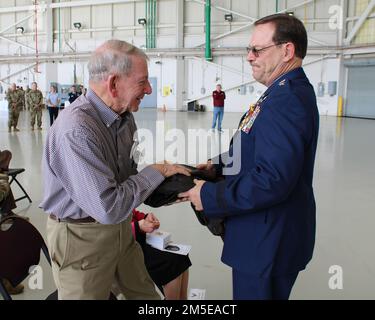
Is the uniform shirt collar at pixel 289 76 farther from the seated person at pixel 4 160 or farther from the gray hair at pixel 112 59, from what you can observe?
the seated person at pixel 4 160

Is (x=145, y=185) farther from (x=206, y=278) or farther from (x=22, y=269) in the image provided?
(x=206, y=278)

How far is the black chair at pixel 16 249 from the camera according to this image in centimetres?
181

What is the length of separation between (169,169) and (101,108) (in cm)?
38

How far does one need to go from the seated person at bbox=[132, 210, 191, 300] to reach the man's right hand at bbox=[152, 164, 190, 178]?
84cm

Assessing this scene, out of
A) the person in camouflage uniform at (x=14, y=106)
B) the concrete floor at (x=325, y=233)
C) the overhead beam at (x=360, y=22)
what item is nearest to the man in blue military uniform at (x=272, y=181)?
the concrete floor at (x=325, y=233)

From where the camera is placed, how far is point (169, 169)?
1.58 meters

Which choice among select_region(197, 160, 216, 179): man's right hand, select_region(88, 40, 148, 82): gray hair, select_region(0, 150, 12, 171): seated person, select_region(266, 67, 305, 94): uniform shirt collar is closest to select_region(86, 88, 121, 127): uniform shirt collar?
select_region(88, 40, 148, 82): gray hair

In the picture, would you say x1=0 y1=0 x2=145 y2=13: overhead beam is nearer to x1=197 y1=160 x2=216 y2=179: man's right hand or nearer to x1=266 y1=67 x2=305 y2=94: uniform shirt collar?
x1=197 y1=160 x2=216 y2=179: man's right hand

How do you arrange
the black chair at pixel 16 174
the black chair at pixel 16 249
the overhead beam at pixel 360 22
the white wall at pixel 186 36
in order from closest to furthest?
the black chair at pixel 16 249 < the black chair at pixel 16 174 < the overhead beam at pixel 360 22 < the white wall at pixel 186 36

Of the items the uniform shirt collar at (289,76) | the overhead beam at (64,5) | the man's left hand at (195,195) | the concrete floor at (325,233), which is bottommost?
the concrete floor at (325,233)

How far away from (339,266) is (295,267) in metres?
1.96

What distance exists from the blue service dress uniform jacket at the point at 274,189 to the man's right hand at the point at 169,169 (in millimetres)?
166

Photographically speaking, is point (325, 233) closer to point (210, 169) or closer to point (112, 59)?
point (210, 169)

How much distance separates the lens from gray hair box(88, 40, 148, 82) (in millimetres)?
1445
